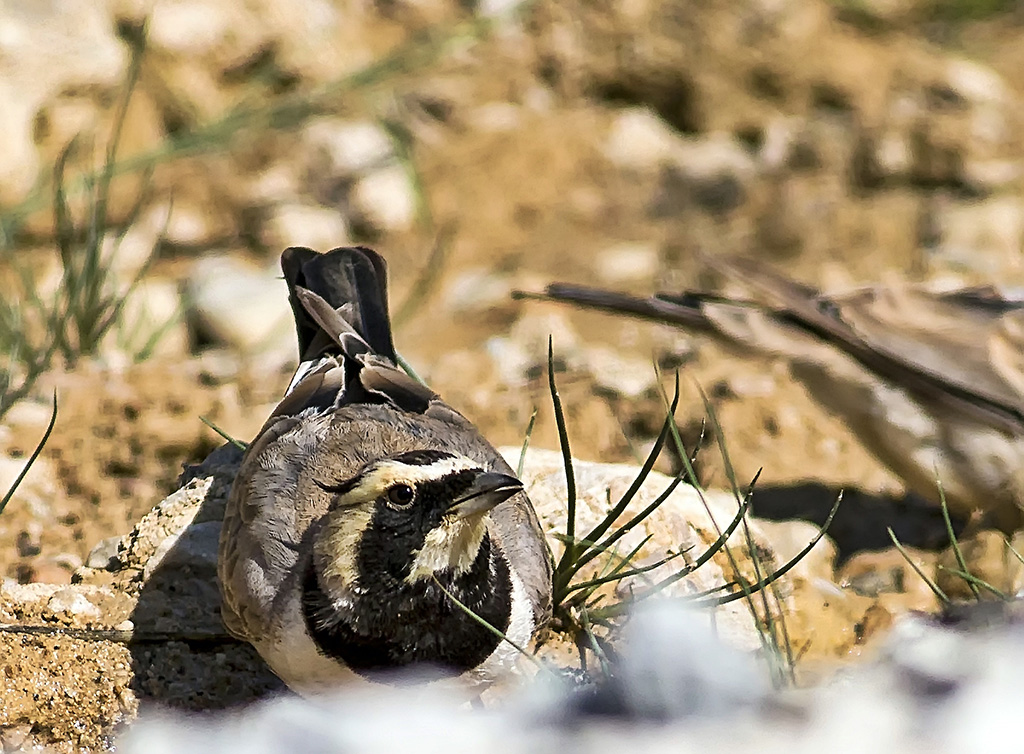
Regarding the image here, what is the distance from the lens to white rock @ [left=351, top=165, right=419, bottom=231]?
7.22m

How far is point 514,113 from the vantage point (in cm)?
810

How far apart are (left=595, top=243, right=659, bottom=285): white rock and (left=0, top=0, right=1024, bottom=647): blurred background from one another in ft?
0.09

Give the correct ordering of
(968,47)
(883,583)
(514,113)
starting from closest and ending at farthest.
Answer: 1. (883,583)
2. (514,113)
3. (968,47)

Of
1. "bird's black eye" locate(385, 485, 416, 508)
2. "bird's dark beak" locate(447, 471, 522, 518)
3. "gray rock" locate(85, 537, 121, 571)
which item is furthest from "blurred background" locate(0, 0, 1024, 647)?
"bird's dark beak" locate(447, 471, 522, 518)

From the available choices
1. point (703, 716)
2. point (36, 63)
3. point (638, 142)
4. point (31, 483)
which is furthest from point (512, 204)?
point (703, 716)

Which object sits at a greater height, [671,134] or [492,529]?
[492,529]

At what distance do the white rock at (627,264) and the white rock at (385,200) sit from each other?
1.06 meters

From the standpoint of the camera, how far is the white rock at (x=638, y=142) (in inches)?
311

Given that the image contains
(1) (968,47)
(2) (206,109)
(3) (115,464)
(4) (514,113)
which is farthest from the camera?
(1) (968,47)

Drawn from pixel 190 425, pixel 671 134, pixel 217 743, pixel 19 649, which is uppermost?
pixel 217 743

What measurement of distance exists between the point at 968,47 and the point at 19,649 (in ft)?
25.4

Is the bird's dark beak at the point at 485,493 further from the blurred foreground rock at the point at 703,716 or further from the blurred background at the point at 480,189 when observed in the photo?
the blurred foreground rock at the point at 703,716

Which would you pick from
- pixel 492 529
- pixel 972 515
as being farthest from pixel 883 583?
pixel 492 529

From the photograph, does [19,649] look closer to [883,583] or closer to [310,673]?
[310,673]
